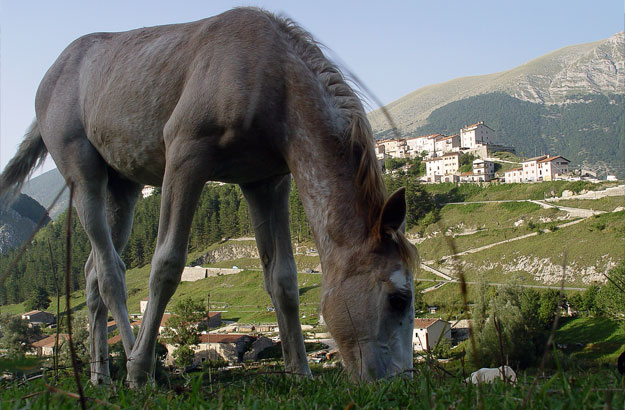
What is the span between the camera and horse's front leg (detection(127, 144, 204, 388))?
366 cm

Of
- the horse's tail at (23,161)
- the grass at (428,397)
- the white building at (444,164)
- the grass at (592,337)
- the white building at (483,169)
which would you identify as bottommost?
the grass at (592,337)

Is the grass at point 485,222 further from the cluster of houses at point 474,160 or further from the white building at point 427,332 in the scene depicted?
the white building at point 427,332

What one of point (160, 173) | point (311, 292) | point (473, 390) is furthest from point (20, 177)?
point (311, 292)

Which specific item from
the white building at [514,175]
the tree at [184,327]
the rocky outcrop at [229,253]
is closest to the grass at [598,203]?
the white building at [514,175]

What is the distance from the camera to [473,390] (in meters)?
1.76

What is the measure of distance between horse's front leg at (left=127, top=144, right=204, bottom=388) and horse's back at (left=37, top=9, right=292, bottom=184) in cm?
27

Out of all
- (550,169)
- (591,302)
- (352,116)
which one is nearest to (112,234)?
(352,116)

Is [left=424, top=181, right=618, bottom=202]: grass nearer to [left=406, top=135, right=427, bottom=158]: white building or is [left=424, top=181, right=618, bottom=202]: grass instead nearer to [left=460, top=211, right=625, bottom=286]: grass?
[left=460, top=211, right=625, bottom=286]: grass

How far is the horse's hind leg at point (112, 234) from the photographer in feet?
16.7

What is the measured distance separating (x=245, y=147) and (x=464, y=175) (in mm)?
110138

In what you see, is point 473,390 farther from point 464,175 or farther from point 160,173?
point 464,175

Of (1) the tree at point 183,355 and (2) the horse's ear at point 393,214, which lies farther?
(1) the tree at point 183,355

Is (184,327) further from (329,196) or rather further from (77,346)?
(329,196)

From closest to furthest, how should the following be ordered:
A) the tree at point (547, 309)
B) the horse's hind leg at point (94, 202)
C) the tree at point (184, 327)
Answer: the horse's hind leg at point (94, 202)
the tree at point (547, 309)
the tree at point (184, 327)
